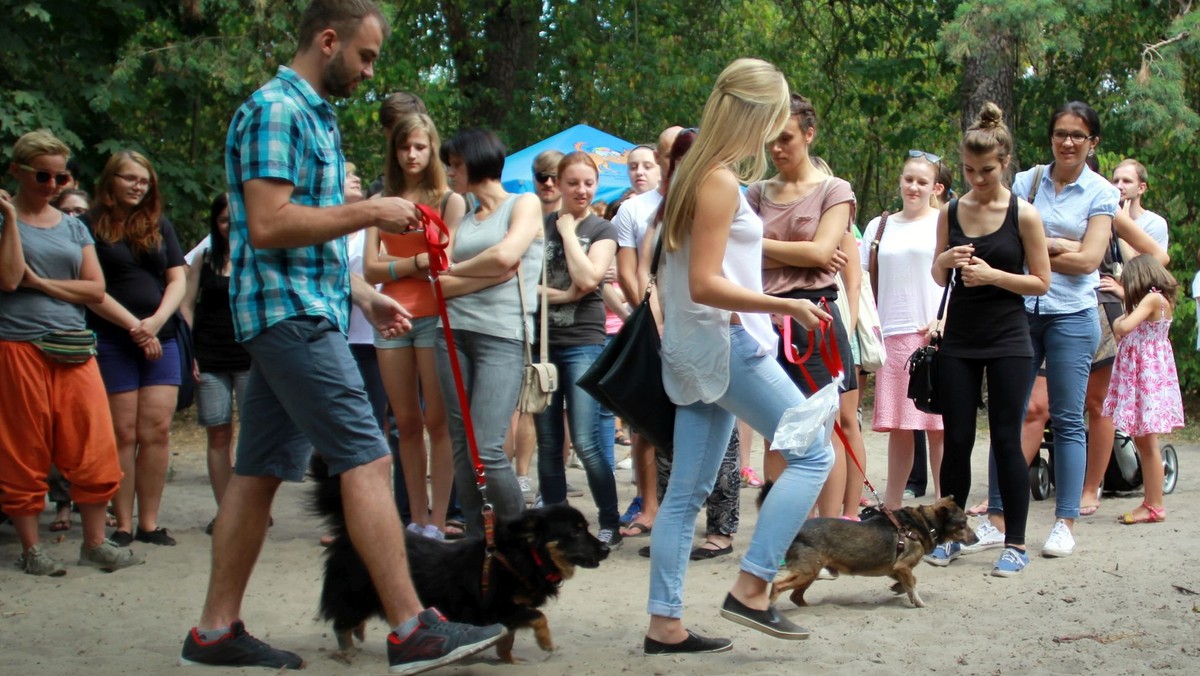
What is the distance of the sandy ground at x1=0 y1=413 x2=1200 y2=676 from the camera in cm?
420

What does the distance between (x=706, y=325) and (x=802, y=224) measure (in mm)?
1649

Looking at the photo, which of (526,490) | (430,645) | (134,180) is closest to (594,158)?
(526,490)

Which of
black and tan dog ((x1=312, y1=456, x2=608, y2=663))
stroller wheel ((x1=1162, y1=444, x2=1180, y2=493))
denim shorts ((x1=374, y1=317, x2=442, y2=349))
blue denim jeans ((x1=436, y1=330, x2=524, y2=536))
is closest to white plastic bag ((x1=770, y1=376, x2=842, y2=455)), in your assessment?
black and tan dog ((x1=312, y1=456, x2=608, y2=663))

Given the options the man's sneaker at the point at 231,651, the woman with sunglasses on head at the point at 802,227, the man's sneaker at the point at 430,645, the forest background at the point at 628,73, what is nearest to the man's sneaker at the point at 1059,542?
the woman with sunglasses on head at the point at 802,227

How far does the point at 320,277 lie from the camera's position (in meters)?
3.89

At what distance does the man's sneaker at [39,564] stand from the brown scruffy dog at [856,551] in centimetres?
340

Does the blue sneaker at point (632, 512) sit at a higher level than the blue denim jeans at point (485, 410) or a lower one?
lower

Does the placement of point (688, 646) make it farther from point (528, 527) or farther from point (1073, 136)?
point (1073, 136)

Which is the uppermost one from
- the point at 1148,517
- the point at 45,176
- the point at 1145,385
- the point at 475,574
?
the point at 45,176

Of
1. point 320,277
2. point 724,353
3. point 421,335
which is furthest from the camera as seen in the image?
point 421,335

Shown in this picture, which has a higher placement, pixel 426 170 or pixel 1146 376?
pixel 426 170

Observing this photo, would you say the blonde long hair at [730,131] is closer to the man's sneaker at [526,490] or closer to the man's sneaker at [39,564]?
the man's sneaker at [39,564]

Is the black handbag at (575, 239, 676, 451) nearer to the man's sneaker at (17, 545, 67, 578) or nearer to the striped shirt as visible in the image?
the striped shirt

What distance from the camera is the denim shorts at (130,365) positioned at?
6.35m
